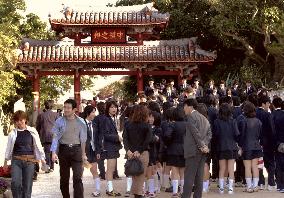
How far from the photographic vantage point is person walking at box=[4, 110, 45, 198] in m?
9.34

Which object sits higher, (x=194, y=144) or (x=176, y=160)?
(x=194, y=144)

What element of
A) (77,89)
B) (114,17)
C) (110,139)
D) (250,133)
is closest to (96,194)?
(110,139)

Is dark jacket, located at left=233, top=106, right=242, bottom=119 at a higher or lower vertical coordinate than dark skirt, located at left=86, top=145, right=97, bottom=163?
higher

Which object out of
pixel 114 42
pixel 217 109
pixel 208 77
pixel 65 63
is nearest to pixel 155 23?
pixel 114 42

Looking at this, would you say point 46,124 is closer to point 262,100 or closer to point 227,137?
point 227,137

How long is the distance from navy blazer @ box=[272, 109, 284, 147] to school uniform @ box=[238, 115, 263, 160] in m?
0.37

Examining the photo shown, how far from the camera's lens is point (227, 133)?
11.4 metres

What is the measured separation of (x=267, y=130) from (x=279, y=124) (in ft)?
1.35

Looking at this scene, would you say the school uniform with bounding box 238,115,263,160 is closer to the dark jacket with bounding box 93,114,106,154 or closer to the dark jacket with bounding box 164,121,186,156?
the dark jacket with bounding box 164,121,186,156

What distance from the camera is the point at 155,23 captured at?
28.2 m

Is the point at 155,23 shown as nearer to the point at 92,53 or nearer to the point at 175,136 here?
the point at 92,53

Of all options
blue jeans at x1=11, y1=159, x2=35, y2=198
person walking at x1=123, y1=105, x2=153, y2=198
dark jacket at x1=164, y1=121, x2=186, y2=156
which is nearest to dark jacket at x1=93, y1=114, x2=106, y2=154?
dark jacket at x1=164, y1=121, x2=186, y2=156

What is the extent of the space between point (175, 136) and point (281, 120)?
2338 mm

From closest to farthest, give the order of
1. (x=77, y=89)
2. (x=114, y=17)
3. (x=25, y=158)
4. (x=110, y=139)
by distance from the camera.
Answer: (x=25, y=158) → (x=110, y=139) → (x=77, y=89) → (x=114, y=17)
